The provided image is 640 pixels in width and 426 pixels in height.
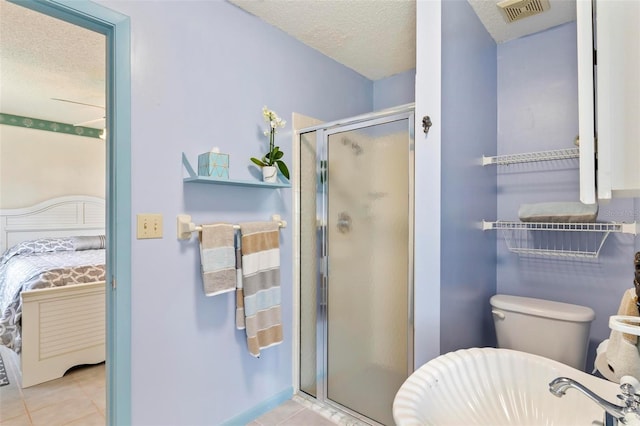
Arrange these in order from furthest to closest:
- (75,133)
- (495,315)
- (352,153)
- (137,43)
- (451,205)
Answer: (75,133) < (352,153) < (495,315) < (451,205) < (137,43)

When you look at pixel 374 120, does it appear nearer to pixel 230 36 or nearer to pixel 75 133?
pixel 230 36

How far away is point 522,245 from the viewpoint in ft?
6.91

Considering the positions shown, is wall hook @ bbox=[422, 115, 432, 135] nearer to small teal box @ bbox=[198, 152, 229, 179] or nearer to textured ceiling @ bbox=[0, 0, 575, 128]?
textured ceiling @ bbox=[0, 0, 575, 128]

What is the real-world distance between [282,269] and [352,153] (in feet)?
2.80

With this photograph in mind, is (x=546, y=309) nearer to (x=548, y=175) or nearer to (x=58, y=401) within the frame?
(x=548, y=175)

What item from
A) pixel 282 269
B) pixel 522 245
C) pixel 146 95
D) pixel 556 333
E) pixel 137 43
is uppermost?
pixel 137 43

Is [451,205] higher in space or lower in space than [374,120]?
lower

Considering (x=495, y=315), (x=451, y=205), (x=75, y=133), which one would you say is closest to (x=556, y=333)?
(x=495, y=315)

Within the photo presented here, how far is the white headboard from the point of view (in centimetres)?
400

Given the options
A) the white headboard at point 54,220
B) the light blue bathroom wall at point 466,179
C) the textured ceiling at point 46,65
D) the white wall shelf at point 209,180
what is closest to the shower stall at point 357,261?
the light blue bathroom wall at point 466,179

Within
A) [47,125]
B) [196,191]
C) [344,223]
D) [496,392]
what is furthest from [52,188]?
[496,392]

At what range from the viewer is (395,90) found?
2783mm

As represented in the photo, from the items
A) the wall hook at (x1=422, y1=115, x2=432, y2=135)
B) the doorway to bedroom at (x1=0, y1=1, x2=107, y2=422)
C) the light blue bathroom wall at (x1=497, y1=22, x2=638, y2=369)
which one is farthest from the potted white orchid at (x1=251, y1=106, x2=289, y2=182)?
the light blue bathroom wall at (x1=497, y1=22, x2=638, y2=369)

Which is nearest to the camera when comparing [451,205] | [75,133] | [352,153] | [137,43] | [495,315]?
[137,43]
